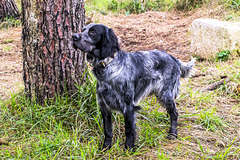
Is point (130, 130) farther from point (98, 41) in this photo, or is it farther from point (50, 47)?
point (50, 47)

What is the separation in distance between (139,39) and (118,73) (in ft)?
15.6

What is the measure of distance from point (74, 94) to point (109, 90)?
2.74 feet

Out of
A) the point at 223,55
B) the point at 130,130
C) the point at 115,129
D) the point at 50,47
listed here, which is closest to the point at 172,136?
the point at 130,130

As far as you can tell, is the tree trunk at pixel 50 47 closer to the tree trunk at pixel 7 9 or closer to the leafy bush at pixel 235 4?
the tree trunk at pixel 7 9

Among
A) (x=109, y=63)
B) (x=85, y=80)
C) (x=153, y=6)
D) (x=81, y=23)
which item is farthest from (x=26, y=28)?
(x=153, y=6)

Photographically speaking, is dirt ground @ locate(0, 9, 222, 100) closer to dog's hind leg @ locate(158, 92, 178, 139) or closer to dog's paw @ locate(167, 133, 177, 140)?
dog's hind leg @ locate(158, 92, 178, 139)

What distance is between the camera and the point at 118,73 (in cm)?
261

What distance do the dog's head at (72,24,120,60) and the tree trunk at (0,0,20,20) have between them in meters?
5.97

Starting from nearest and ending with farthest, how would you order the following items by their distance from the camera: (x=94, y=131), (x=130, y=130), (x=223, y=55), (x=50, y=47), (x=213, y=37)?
(x=130, y=130) → (x=94, y=131) → (x=50, y=47) → (x=223, y=55) → (x=213, y=37)

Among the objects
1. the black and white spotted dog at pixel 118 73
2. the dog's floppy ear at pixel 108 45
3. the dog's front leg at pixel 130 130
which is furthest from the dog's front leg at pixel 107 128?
the dog's floppy ear at pixel 108 45

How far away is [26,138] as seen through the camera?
284cm

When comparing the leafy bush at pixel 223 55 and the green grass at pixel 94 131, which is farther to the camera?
the leafy bush at pixel 223 55

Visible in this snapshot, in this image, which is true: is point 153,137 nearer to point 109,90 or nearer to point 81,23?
point 109,90

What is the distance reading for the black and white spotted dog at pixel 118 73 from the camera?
2.60 metres
